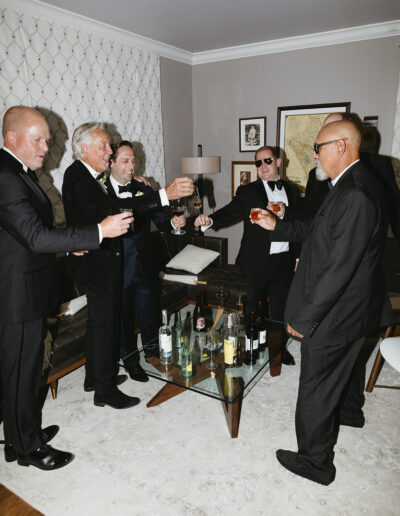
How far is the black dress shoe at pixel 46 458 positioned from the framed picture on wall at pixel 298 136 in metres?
4.18

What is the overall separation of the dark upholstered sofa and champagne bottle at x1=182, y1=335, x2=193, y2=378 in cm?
91

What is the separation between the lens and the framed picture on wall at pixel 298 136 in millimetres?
4675

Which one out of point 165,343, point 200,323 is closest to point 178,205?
point 200,323

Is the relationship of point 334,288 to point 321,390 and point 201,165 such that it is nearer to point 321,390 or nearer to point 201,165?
point 321,390

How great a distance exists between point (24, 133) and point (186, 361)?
1715 millimetres

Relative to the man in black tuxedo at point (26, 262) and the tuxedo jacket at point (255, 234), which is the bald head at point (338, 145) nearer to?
the man in black tuxedo at point (26, 262)

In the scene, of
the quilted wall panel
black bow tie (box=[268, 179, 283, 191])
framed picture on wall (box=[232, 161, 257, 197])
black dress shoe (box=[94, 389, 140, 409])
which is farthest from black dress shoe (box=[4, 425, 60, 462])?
framed picture on wall (box=[232, 161, 257, 197])

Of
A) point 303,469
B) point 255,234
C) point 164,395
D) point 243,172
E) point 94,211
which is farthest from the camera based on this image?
point 243,172

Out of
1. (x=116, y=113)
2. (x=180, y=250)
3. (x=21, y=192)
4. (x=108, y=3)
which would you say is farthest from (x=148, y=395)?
(x=108, y=3)

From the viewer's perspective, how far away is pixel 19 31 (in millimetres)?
3209

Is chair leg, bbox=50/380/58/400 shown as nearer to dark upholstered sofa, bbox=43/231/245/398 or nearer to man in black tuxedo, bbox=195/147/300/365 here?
dark upholstered sofa, bbox=43/231/245/398

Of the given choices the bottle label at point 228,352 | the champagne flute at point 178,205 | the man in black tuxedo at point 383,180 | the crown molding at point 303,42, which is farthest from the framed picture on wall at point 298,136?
the bottle label at point 228,352

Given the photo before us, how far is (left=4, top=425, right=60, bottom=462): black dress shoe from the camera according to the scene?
7.20 feet

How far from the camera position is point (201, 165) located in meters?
4.86
